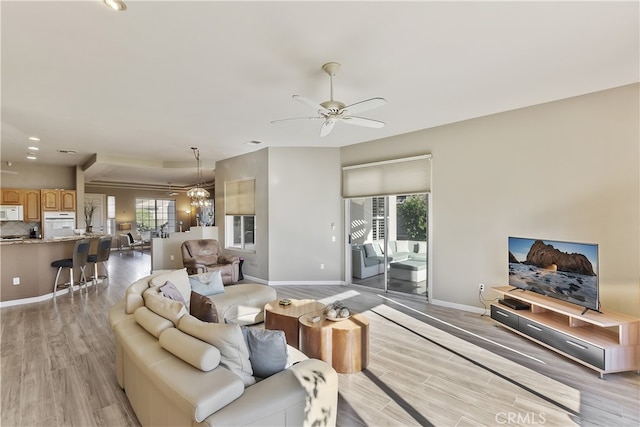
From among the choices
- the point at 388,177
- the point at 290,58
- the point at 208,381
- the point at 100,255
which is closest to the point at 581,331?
the point at 388,177

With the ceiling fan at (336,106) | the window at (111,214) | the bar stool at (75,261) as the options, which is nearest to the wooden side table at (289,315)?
the ceiling fan at (336,106)

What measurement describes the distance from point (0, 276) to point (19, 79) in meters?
3.95

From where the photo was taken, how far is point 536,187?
4.05 meters

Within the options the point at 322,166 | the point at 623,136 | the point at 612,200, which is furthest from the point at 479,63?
the point at 322,166

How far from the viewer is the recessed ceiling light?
1.98m

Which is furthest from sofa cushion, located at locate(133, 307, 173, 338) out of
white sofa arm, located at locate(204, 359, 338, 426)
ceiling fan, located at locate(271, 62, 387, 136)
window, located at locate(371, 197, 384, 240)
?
window, located at locate(371, 197, 384, 240)

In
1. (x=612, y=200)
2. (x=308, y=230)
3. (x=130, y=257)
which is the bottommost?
(x=130, y=257)

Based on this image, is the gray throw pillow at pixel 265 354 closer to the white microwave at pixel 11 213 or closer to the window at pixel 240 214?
the window at pixel 240 214

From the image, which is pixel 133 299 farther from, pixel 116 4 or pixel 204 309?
pixel 116 4

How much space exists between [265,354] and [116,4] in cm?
261

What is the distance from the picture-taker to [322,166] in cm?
650

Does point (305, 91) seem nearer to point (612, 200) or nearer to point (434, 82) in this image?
point (434, 82)

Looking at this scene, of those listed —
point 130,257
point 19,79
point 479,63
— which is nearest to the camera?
point 479,63

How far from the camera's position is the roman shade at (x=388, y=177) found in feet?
17.2
